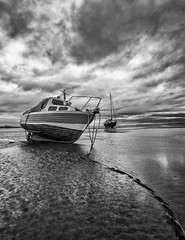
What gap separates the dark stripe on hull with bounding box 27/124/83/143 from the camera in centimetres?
1452

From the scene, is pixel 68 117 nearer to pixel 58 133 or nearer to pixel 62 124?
pixel 62 124

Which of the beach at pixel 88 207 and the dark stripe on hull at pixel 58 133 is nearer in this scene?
the beach at pixel 88 207

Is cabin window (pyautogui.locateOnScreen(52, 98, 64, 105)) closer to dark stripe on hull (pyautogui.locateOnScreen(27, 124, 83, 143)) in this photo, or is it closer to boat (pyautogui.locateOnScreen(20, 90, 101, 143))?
boat (pyautogui.locateOnScreen(20, 90, 101, 143))

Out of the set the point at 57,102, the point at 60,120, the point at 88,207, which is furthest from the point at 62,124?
the point at 88,207

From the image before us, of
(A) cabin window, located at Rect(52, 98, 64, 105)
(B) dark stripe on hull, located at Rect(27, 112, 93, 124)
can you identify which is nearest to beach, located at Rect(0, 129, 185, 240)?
(B) dark stripe on hull, located at Rect(27, 112, 93, 124)

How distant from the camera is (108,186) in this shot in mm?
4039

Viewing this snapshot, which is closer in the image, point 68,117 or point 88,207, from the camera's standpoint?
point 88,207

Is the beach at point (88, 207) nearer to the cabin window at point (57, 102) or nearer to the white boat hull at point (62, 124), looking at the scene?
the white boat hull at point (62, 124)

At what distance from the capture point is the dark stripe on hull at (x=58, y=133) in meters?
14.5

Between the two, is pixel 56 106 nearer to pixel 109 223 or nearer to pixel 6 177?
pixel 6 177

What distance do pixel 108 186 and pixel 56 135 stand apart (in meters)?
11.8

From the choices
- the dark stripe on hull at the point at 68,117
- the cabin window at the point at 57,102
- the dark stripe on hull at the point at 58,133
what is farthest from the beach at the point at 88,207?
the cabin window at the point at 57,102

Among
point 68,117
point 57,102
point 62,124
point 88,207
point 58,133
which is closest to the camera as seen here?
point 88,207

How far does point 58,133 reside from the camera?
48.4ft
